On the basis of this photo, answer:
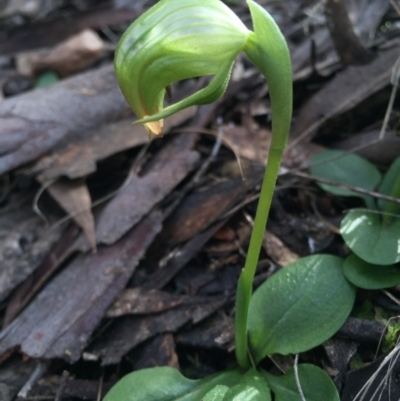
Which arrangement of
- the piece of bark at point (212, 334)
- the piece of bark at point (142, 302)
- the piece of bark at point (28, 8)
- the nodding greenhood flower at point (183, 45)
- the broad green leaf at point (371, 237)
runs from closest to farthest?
the nodding greenhood flower at point (183, 45)
the broad green leaf at point (371, 237)
the piece of bark at point (212, 334)
the piece of bark at point (142, 302)
the piece of bark at point (28, 8)

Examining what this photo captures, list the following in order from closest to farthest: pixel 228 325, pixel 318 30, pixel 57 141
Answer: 1. pixel 228 325
2. pixel 57 141
3. pixel 318 30

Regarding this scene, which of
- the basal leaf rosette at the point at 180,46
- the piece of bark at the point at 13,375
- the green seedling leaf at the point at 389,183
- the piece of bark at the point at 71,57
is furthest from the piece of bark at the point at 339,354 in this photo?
the piece of bark at the point at 71,57

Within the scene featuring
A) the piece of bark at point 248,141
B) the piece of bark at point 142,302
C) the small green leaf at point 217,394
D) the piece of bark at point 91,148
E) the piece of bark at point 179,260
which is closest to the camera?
the small green leaf at point 217,394

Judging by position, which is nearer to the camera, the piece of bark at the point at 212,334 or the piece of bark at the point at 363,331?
the piece of bark at the point at 363,331

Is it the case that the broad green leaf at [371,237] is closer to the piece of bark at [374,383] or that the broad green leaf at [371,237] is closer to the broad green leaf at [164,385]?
the piece of bark at [374,383]

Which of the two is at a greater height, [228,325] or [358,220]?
[358,220]

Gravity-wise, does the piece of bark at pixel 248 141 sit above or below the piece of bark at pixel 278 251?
above

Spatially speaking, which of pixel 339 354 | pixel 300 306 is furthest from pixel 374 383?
pixel 300 306

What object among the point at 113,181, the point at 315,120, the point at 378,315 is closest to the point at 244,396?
the point at 378,315

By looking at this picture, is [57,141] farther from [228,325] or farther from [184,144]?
[228,325]
